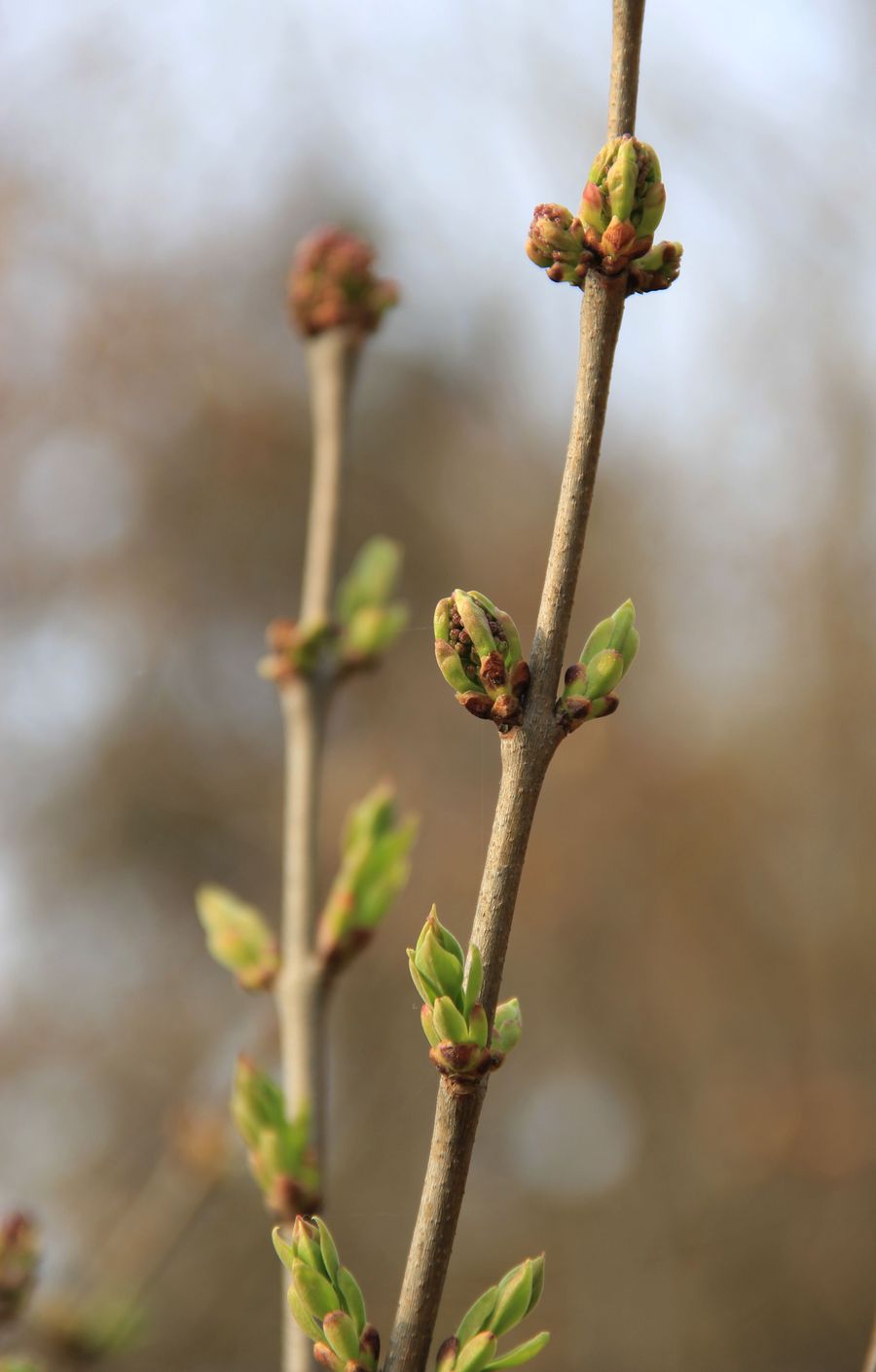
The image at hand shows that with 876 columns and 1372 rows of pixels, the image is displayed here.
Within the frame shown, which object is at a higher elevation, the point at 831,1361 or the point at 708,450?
the point at 708,450

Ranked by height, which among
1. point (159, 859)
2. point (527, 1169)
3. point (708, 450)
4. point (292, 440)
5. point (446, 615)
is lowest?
point (446, 615)

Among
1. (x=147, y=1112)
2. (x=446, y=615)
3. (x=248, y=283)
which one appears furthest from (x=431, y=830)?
(x=446, y=615)

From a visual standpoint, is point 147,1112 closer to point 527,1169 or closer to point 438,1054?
point 527,1169

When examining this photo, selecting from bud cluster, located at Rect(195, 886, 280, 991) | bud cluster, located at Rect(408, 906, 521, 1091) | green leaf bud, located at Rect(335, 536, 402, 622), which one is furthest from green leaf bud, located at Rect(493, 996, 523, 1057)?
green leaf bud, located at Rect(335, 536, 402, 622)

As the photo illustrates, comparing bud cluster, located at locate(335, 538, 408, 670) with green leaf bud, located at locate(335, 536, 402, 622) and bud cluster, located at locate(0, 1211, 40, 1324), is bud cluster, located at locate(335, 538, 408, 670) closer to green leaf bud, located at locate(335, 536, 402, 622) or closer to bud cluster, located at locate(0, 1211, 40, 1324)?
green leaf bud, located at locate(335, 536, 402, 622)

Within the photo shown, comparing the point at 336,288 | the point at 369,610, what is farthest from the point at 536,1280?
the point at 336,288

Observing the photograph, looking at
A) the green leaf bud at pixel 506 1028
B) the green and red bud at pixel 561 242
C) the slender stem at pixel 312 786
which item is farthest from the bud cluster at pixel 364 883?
the green and red bud at pixel 561 242
